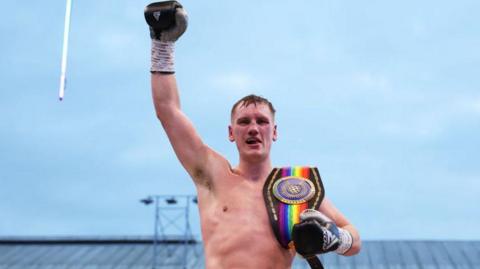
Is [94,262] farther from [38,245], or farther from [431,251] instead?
[431,251]

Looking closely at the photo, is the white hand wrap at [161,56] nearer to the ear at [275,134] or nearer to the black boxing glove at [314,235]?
the ear at [275,134]

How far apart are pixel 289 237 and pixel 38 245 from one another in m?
31.1

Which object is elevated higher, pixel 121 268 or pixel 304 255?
pixel 304 255

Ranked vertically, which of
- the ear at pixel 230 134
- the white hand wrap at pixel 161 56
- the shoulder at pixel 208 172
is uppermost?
the white hand wrap at pixel 161 56

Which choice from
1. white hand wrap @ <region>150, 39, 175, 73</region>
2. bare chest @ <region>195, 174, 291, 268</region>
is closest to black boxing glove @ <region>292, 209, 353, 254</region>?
bare chest @ <region>195, 174, 291, 268</region>

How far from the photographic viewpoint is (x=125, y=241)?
36.2 m

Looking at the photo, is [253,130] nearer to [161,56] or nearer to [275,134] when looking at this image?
[275,134]

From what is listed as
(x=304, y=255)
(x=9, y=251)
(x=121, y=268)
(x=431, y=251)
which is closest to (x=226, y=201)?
(x=304, y=255)

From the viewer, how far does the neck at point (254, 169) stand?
310 inches

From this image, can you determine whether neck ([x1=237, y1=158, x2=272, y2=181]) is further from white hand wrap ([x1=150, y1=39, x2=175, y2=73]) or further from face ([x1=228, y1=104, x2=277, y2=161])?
white hand wrap ([x1=150, y1=39, x2=175, y2=73])

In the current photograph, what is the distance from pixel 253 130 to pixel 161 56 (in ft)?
3.46

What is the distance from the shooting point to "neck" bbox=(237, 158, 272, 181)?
25.8ft

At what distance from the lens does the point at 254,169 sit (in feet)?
25.8

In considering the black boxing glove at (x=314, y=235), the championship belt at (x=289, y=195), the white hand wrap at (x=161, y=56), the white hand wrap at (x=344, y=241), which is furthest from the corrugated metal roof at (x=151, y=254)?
the black boxing glove at (x=314, y=235)
